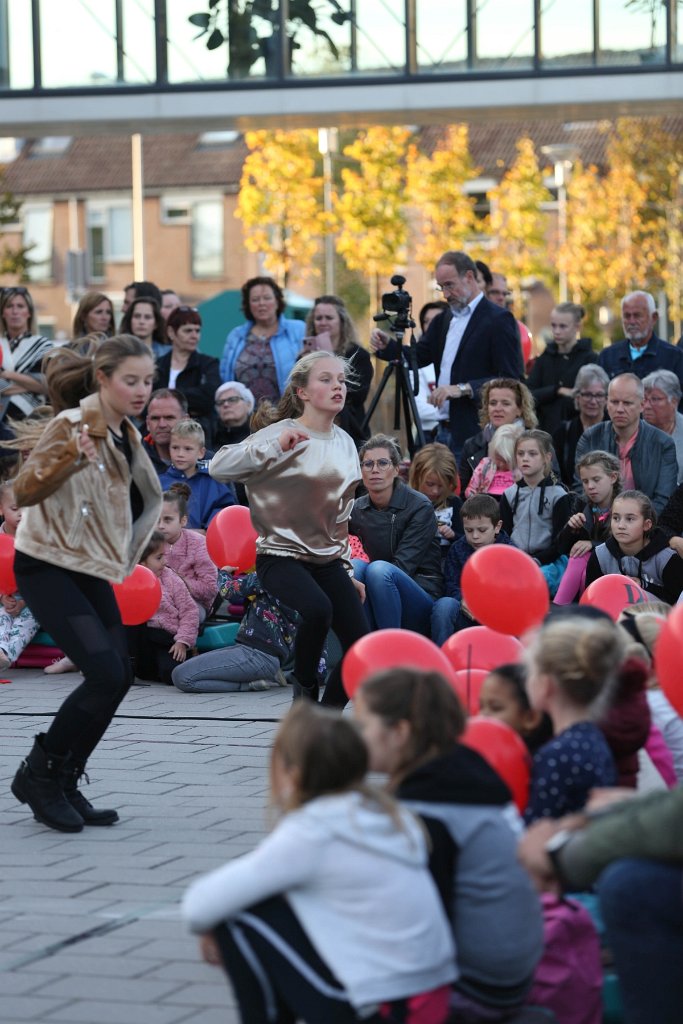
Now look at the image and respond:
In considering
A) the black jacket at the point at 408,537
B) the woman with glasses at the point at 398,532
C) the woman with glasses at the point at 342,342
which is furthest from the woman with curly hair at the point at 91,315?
the black jacket at the point at 408,537

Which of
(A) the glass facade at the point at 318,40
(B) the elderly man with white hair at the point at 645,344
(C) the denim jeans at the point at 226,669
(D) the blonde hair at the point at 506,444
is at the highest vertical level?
(A) the glass facade at the point at 318,40

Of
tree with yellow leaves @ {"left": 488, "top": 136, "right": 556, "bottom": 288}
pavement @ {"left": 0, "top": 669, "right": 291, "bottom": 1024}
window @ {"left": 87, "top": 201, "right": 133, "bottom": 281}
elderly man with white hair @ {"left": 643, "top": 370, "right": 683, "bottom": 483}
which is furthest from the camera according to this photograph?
window @ {"left": 87, "top": 201, "right": 133, "bottom": 281}

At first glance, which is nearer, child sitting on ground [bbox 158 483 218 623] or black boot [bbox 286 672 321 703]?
black boot [bbox 286 672 321 703]

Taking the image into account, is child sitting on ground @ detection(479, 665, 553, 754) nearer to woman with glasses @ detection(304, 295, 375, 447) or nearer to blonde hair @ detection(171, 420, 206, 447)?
blonde hair @ detection(171, 420, 206, 447)

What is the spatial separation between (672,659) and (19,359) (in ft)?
28.3

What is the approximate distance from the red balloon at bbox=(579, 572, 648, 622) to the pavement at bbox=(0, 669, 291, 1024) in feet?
5.63

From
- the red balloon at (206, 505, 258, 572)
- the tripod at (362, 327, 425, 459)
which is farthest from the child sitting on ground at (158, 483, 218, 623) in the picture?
the tripod at (362, 327, 425, 459)

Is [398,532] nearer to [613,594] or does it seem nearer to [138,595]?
[138,595]

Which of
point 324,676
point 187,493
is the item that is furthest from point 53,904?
point 187,493

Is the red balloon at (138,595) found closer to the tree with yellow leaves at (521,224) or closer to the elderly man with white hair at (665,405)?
the elderly man with white hair at (665,405)

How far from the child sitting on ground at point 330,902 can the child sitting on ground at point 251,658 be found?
20.2 ft

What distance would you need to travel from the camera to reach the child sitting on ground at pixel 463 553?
9922 millimetres

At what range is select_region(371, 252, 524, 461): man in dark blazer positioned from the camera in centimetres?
1194

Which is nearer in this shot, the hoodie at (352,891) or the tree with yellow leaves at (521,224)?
the hoodie at (352,891)
